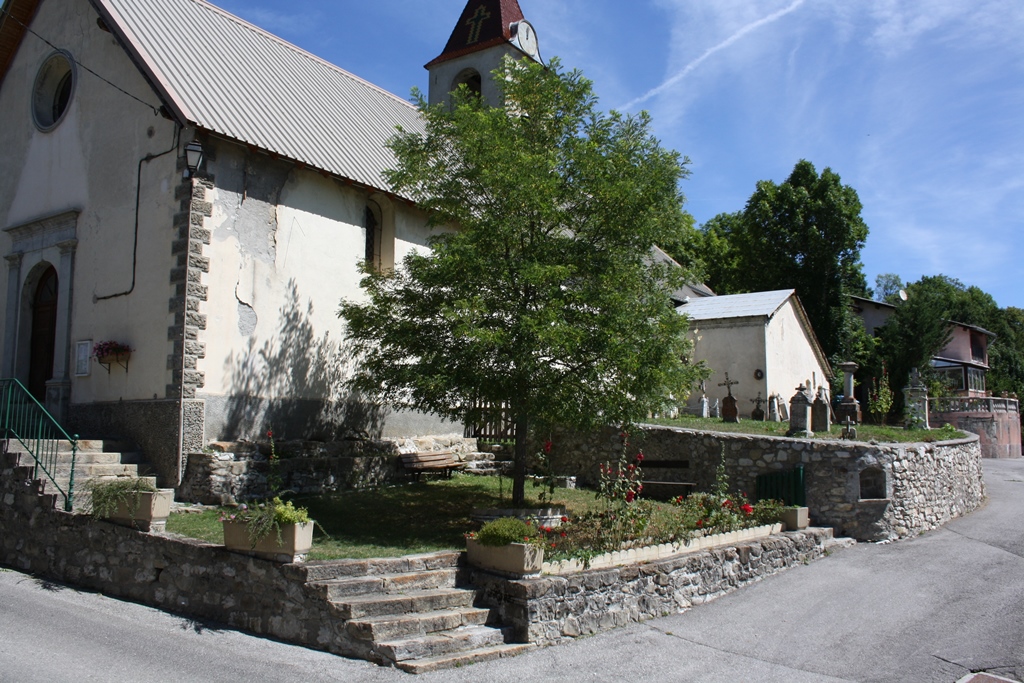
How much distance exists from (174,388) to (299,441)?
2193 millimetres

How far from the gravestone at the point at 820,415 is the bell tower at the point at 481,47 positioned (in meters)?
13.0

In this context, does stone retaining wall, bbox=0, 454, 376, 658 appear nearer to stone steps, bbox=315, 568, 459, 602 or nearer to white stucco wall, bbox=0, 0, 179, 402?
stone steps, bbox=315, 568, 459, 602

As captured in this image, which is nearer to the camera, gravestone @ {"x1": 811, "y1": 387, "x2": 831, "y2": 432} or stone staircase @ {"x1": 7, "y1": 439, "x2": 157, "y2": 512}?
stone staircase @ {"x1": 7, "y1": 439, "x2": 157, "y2": 512}

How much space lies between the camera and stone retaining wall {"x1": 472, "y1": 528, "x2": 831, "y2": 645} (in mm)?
8305

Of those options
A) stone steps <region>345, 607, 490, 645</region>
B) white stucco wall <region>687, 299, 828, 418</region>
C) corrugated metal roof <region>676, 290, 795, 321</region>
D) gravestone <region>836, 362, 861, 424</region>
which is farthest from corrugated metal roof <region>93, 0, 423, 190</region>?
gravestone <region>836, 362, 861, 424</region>

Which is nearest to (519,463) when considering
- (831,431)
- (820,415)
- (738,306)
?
(820,415)

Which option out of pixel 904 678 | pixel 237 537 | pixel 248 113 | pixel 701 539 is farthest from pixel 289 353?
pixel 904 678

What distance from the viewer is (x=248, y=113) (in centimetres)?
1392

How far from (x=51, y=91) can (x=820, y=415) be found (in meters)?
17.6

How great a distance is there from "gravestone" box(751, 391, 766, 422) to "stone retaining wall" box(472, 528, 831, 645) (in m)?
12.9

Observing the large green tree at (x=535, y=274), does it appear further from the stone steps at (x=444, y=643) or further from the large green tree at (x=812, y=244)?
the large green tree at (x=812, y=244)

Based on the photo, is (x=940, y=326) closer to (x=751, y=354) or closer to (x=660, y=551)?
(x=751, y=354)

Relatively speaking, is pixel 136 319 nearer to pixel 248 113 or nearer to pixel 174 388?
pixel 174 388

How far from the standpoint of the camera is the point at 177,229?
12.5 meters
